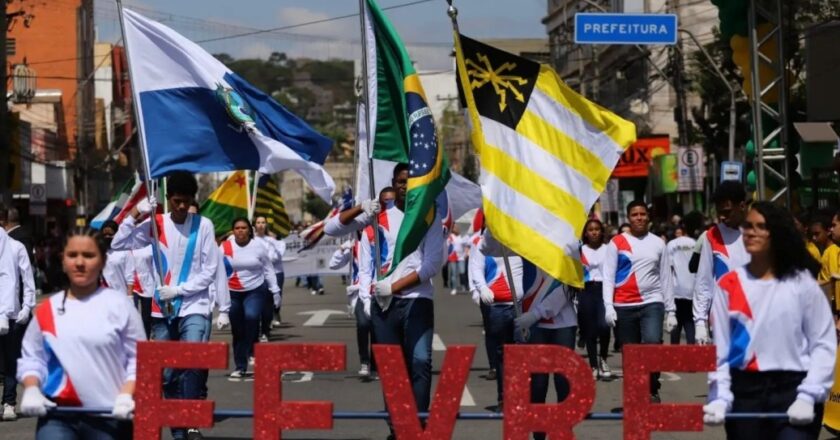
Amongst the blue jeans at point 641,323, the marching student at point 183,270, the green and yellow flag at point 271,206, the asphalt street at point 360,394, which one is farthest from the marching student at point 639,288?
the green and yellow flag at point 271,206

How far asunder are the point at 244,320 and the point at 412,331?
283 inches

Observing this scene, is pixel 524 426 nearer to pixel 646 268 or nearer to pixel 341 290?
pixel 646 268

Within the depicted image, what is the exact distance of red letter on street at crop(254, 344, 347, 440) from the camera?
25.7 ft

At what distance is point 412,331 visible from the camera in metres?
10.6

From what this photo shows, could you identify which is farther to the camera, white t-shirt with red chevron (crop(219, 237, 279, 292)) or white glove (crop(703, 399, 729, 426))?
white t-shirt with red chevron (crop(219, 237, 279, 292))

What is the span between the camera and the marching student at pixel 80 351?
7.02 m

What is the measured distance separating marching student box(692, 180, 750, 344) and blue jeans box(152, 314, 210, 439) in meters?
3.73

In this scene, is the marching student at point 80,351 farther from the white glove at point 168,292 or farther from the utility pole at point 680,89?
the utility pole at point 680,89

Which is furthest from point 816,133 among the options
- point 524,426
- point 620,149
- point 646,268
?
point 524,426

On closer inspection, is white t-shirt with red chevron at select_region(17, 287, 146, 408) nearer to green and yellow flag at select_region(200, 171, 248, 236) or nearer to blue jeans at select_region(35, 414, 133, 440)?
blue jeans at select_region(35, 414, 133, 440)

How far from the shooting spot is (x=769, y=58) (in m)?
22.0

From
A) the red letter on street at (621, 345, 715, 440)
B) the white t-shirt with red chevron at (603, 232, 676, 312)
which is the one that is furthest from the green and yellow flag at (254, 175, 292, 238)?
the red letter on street at (621, 345, 715, 440)

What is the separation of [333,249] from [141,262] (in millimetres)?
15712

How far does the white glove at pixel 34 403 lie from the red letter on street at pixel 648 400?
2848 millimetres
